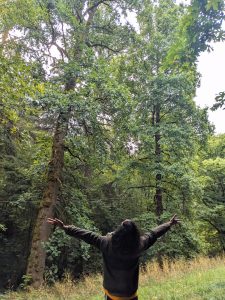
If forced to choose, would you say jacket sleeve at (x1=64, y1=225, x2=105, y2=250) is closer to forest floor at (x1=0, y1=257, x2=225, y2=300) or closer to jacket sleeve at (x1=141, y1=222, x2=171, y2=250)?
jacket sleeve at (x1=141, y1=222, x2=171, y2=250)

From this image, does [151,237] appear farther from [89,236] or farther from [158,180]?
[158,180]

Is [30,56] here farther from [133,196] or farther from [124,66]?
[133,196]

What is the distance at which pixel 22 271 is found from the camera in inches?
591

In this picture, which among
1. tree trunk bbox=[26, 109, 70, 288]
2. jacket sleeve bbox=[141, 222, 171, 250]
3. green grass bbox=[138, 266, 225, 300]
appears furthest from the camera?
tree trunk bbox=[26, 109, 70, 288]

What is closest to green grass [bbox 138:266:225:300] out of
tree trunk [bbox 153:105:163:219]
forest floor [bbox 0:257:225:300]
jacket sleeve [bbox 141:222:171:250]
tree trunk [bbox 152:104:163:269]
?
forest floor [bbox 0:257:225:300]

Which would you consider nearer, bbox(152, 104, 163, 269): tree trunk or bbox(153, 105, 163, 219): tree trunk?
bbox(152, 104, 163, 269): tree trunk

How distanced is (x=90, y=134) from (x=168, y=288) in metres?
5.56

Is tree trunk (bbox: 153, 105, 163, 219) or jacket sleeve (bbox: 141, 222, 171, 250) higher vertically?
tree trunk (bbox: 153, 105, 163, 219)

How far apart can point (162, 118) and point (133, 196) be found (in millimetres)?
4324

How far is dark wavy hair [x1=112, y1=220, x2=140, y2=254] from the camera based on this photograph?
308 cm

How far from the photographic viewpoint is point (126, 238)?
311cm

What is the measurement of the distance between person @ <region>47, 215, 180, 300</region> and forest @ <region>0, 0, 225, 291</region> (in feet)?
16.4

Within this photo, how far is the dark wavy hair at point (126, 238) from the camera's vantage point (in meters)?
3.08

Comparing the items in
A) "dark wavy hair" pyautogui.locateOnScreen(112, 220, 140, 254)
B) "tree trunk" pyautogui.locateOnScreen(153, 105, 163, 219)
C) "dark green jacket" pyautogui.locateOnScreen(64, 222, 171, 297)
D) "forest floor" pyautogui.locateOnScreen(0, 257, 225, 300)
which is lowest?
"forest floor" pyautogui.locateOnScreen(0, 257, 225, 300)
